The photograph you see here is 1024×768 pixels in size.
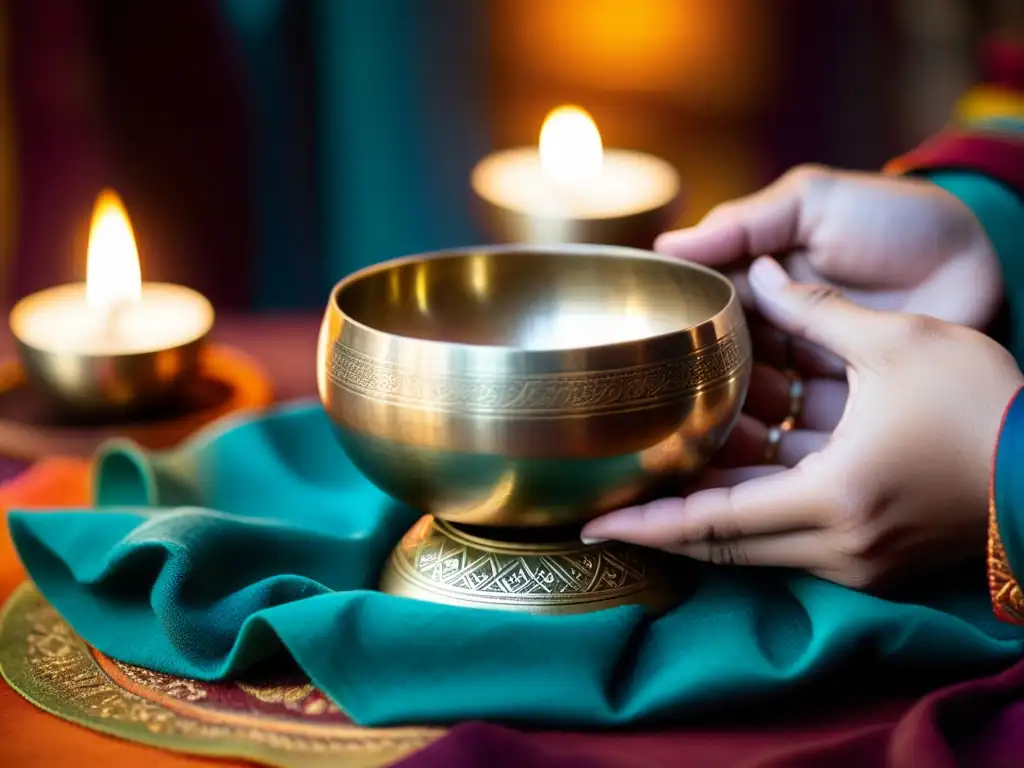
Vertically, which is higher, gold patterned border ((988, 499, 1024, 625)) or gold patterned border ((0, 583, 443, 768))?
gold patterned border ((988, 499, 1024, 625))

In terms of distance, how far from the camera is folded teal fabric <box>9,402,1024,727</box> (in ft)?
1.95

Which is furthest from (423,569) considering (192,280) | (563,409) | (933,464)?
(192,280)

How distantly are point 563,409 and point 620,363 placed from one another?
4 centimetres

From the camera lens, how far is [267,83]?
2.38m

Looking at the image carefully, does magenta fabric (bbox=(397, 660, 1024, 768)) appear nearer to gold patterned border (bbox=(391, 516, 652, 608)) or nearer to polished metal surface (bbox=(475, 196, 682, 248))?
gold patterned border (bbox=(391, 516, 652, 608))

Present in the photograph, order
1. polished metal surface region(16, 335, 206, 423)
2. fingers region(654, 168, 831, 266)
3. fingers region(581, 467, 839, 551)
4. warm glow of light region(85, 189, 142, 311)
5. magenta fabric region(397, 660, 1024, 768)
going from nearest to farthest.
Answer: magenta fabric region(397, 660, 1024, 768) → fingers region(581, 467, 839, 551) → fingers region(654, 168, 831, 266) → polished metal surface region(16, 335, 206, 423) → warm glow of light region(85, 189, 142, 311)

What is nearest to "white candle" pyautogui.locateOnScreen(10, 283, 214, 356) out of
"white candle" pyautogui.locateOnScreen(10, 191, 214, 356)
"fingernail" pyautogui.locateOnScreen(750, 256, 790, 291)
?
"white candle" pyautogui.locateOnScreen(10, 191, 214, 356)

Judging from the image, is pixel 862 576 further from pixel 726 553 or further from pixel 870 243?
pixel 870 243

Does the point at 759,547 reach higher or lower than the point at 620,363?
lower

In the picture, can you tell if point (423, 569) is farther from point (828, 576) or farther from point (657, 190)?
point (657, 190)

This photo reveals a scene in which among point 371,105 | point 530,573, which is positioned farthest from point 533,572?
point 371,105

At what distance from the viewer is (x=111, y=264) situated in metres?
1.15

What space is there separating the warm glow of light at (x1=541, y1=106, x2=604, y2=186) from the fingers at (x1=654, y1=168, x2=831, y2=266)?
25 cm

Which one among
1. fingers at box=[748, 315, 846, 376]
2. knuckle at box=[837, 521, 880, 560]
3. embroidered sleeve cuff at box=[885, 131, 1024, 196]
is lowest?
knuckle at box=[837, 521, 880, 560]
